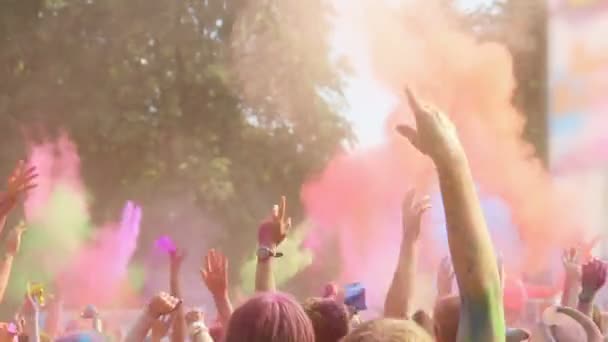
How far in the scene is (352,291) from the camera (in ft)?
9.48

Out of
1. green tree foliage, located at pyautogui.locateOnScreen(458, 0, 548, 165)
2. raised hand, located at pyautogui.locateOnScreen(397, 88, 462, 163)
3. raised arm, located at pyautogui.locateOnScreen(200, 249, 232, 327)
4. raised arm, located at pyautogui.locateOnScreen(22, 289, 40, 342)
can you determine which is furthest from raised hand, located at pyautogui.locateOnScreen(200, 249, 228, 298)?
green tree foliage, located at pyautogui.locateOnScreen(458, 0, 548, 165)

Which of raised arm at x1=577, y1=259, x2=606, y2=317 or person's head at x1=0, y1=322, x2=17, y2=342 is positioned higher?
person's head at x1=0, y1=322, x2=17, y2=342

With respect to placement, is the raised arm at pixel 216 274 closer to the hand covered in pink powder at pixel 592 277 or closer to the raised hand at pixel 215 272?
the raised hand at pixel 215 272

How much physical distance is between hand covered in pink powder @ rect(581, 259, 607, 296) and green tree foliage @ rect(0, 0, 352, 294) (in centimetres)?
365

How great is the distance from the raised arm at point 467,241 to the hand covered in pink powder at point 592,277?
1215 mm

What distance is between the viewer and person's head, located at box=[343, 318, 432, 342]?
1381 mm

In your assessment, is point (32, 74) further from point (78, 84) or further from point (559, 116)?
point (559, 116)

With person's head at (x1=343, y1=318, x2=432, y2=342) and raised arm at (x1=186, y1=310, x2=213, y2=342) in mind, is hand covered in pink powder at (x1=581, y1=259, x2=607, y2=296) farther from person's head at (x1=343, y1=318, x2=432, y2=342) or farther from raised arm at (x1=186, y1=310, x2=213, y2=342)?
person's head at (x1=343, y1=318, x2=432, y2=342)

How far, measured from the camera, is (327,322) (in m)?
1.89

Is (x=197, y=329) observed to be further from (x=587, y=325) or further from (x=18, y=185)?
(x=587, y=325)

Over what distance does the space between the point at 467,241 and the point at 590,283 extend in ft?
4.17

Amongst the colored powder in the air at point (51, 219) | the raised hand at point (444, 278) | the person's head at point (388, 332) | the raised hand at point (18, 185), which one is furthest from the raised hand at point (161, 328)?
the colored powder in the air at point (51, 219)

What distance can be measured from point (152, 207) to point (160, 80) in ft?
2.79

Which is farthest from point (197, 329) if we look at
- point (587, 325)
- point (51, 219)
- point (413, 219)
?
point (51, 219)
